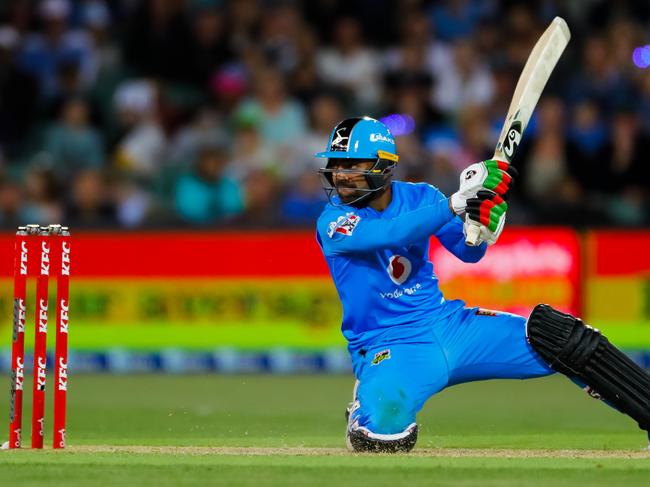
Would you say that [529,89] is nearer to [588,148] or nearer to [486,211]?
[486,211]

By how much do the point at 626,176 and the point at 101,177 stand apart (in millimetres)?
5468

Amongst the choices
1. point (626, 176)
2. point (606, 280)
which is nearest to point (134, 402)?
point (606, 280)

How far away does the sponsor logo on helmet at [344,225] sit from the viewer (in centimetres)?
762

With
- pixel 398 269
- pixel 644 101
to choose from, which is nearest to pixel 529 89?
pixel 398 269

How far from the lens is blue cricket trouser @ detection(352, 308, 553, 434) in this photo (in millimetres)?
7672

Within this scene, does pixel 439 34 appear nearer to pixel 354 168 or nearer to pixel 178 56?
pixel 178 56

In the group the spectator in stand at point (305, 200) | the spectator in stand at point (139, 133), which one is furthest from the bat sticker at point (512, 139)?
the spectator in stand at point (139, 133)

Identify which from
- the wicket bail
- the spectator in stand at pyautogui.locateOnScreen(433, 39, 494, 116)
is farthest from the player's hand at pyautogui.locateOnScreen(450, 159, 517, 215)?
the spectator in stand at pyautogui.locateOnScreen(433, 39, 494, 116)

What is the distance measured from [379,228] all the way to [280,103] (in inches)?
314

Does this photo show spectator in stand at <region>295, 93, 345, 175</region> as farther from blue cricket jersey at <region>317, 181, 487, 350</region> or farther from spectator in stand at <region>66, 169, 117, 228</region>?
blue cricket jersey at <region>317, 181, 487, 350</region>

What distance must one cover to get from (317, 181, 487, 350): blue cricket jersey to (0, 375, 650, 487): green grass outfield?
28.2 inches

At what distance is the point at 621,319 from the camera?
13406mm

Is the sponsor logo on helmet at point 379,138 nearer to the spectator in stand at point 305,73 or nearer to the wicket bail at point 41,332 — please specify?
the wicket bail at point 41,332

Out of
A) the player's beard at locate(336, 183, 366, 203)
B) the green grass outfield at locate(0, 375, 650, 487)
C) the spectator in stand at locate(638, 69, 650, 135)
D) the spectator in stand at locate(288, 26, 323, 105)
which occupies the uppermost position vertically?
the spectator in stand at locate(288, 26, 323, 105)
